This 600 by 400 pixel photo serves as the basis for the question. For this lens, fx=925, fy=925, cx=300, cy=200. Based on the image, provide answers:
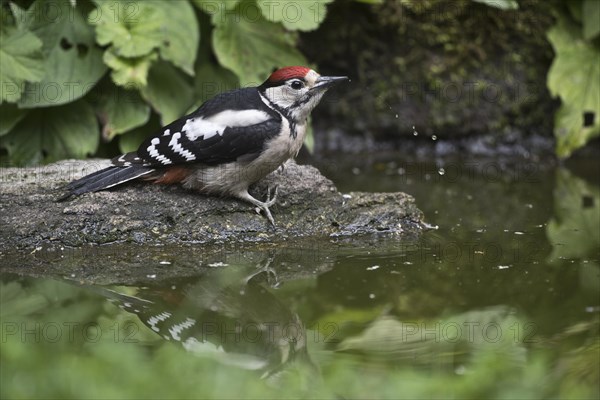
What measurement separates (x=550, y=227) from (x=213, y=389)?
2.58 meters

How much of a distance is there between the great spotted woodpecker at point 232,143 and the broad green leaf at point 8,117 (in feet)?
4.72

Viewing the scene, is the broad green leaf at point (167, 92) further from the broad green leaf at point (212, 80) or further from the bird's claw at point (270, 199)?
the bird's claw at point (270, 199)

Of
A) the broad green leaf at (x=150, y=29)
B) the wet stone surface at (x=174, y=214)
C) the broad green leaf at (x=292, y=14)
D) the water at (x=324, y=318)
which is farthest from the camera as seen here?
the broad green leaf at (x=292, y=14)

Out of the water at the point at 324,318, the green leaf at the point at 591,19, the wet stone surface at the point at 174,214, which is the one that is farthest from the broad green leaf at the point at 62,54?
the green leaf at the point at 591,19

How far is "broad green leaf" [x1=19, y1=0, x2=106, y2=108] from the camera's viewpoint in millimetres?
5934

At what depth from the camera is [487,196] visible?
5.94 m

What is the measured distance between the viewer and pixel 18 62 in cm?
568

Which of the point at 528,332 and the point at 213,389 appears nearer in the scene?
the point at 213,389

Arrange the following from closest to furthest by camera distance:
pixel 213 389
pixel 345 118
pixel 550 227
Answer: pixel 213 389
pixel 550 227
pixel 345 118

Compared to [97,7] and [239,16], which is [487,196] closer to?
[239,16]

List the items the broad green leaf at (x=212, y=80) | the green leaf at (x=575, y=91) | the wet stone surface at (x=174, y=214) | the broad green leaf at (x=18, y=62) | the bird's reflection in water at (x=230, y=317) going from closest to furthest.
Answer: the bird's reflection in water at (x=230, y=317) < the wet stone surface at (x=174, y=214) < the broad green leaf at (x=18, y=62) < the broad green leaf at (x=212, y=80) < the green leaf at (x=575, y=91)

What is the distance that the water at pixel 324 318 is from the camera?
129 inches

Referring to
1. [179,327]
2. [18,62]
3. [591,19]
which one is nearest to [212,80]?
[18,62]

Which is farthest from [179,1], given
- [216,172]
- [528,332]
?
[528,332]
